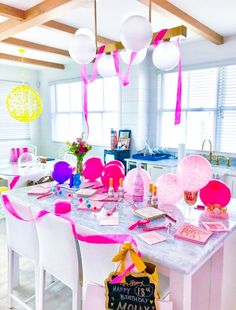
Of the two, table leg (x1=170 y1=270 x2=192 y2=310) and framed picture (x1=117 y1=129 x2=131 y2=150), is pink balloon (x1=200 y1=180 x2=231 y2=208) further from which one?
framed picture (x1=117 y1=129 x2=131 y2=150)

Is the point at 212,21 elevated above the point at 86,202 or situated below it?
above

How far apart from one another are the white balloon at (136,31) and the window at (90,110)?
3.42 meters

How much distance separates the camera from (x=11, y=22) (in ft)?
10.0

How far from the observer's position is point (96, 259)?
1.43 m

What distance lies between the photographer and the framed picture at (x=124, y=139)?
4.68m

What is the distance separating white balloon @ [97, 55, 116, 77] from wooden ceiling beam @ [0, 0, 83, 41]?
2.14ft

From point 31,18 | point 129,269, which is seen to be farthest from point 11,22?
point 129,269

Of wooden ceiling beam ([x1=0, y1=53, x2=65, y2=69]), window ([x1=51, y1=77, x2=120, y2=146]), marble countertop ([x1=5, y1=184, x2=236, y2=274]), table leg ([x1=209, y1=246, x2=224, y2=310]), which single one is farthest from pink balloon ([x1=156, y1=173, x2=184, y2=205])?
wooden ceiling beam ([x1=0, y1=53, x2=65, y2=69])

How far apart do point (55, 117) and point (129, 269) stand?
18.2ft

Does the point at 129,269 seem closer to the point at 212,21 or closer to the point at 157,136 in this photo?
the point at 212,21

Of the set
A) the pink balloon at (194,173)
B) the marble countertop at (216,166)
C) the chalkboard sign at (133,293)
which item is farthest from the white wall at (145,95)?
the chalkboard sign at (133,293)

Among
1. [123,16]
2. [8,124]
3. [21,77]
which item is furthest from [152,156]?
[21,77]

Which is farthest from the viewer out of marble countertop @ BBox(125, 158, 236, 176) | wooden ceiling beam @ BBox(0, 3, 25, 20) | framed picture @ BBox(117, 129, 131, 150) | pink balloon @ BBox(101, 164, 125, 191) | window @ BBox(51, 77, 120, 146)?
window @ BBox(51, 77, 120, 146)

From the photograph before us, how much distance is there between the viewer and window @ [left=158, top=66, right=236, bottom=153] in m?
3.87
